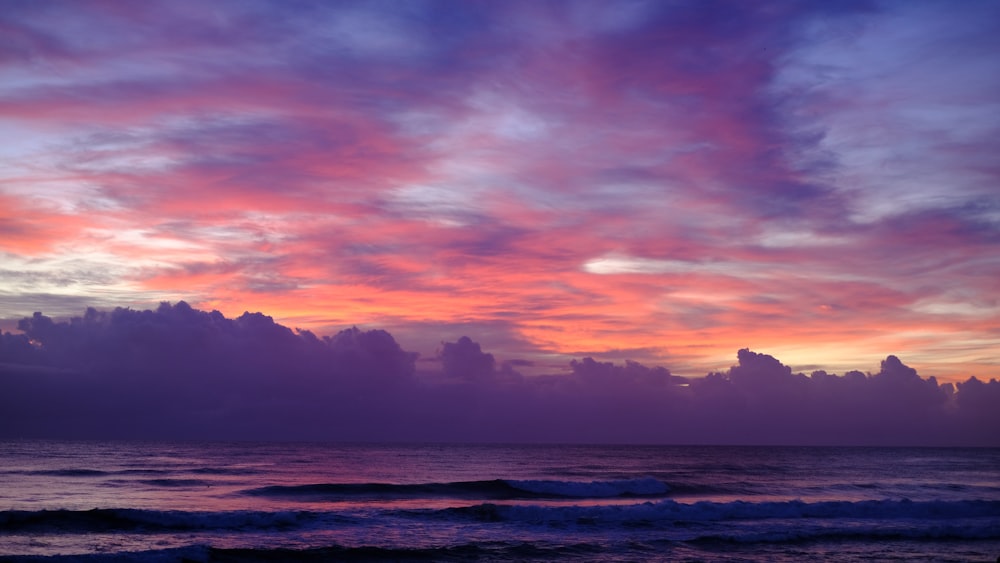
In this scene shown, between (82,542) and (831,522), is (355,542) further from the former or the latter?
(831,522)

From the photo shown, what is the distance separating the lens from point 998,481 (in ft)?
196

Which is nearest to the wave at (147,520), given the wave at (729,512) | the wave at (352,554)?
the wave at (352,554)

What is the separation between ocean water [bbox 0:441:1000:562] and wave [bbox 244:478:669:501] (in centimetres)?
13

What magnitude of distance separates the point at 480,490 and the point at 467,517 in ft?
43.5

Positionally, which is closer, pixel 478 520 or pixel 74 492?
pixel 478 520

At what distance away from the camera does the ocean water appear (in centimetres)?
2577

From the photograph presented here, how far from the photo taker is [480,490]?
46.5 meters

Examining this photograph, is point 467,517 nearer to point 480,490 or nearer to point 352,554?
point 352,554

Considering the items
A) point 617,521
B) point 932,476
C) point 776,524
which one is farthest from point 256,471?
point 932,476

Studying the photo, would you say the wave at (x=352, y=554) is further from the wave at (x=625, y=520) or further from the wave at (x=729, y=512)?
the wave at (x=729, y=512)

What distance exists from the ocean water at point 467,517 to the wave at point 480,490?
0.43ft

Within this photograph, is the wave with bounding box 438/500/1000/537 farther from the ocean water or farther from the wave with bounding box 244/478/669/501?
the wave with bounding box 244/478/669/501

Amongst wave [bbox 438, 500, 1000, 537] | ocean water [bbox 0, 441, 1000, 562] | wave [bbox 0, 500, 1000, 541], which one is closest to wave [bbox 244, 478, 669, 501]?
ocean water [bbox 0, 441, 1000, 562]

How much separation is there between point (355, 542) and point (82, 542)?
32.7ft
